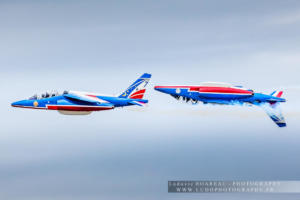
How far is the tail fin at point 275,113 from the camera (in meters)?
80.0

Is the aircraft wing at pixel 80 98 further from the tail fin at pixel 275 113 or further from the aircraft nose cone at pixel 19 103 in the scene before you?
the tail fin at pixel 275 113

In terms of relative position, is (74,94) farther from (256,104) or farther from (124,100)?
(256,104)

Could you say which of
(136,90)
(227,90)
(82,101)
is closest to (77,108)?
(82,101)

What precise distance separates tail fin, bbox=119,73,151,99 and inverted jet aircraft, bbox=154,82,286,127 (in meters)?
4.12

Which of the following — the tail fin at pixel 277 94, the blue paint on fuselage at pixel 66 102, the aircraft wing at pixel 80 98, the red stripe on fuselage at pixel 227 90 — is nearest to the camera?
the red stripe on fuselage at pixel 227 90

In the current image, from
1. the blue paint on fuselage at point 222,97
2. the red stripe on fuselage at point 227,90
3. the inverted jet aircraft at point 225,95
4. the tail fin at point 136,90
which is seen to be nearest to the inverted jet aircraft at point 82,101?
the tail fin at point 136,90

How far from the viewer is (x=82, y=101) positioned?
267ft

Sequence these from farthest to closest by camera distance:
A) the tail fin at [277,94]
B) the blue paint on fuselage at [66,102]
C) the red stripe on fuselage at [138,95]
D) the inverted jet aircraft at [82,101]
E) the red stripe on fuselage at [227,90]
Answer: the red stripe on fuselage at [138,95] < the blue paint on fuselage at [66,102] < the inverted jet aircraft at [82,101] < the tail fin at [277,94] < the red stripe on fuselage at [227,90]

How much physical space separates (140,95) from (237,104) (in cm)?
1516

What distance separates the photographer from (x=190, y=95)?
79.0 meters

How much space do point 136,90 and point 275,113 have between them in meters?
21.0

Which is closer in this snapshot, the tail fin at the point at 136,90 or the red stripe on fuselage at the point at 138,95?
the red stripe on fuselage at the point at 138,95

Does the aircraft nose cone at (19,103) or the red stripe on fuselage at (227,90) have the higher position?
the red stripe on fuselage at (227,90)

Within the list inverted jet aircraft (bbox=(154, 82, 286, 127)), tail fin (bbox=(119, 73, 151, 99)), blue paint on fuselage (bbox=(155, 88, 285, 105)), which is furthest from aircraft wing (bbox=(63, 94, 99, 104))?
blue paint on fuselage (bbox=(155, 88, 285, 105))
